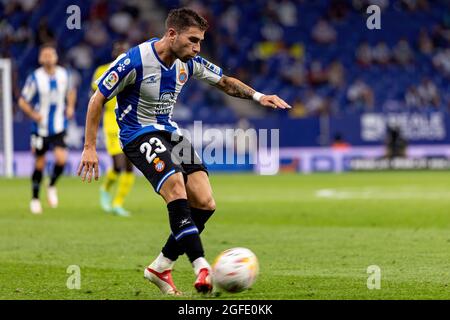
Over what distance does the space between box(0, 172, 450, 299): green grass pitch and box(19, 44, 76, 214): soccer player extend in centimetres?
87

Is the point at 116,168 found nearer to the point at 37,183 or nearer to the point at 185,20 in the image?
the point at 37,183

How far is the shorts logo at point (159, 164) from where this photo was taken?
291 inches

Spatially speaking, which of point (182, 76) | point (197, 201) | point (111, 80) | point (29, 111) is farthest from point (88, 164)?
point (29, 111)

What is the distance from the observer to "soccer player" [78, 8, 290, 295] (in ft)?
24.1

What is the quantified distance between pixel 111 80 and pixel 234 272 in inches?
67.5

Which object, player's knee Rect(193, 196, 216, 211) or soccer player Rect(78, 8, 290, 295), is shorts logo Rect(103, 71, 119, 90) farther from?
player's knee Rect(193, 196, 216, 211)

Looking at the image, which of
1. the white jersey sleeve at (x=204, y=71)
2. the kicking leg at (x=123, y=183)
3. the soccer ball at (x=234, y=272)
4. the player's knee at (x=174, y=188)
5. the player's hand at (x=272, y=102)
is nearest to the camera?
the soccer ball at (x=234, y=272)

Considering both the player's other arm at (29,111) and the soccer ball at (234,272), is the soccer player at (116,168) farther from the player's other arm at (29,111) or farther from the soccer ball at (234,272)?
the soccer ball at (234,272)

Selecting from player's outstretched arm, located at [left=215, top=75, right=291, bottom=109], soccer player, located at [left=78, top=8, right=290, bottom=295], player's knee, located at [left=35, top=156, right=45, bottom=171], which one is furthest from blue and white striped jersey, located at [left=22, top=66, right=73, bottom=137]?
soccer player, located at [left=78, top=8, right=290, bottom=295]

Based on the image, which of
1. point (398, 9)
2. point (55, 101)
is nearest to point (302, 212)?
point (55, 101)

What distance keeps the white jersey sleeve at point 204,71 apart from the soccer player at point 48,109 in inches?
324

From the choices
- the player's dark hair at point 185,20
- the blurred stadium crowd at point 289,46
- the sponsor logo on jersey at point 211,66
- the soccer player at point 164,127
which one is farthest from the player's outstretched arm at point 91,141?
the blurred stadium crowd at point 289,46
